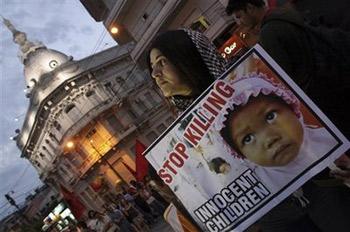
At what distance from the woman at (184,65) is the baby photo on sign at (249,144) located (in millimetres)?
550

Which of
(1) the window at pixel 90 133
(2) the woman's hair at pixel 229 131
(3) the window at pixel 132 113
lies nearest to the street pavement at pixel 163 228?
(2) the woman's hair at pixel 229 131

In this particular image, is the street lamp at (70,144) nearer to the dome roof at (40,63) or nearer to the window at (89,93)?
the window at (89,93)

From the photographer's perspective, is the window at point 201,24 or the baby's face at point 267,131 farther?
the window at point 201,24

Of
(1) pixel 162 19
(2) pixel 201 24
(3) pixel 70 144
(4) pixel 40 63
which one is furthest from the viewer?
(4) pixel 40 63

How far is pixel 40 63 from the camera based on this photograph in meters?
70.9

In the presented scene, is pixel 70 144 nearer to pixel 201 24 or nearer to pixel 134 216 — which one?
pixel 201 24

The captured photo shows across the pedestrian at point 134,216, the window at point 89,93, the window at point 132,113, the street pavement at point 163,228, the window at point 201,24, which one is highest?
the window at point 89,93

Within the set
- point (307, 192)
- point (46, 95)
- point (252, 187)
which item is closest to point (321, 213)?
point (307, 192)

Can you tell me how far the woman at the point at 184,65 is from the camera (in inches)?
133

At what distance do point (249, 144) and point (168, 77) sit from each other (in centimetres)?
93

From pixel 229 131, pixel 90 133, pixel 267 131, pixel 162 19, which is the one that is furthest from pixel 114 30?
pixel 267 131

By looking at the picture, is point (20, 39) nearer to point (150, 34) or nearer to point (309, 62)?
point (150, 34)

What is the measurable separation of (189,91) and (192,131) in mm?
603

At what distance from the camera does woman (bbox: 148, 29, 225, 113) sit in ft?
11.1
